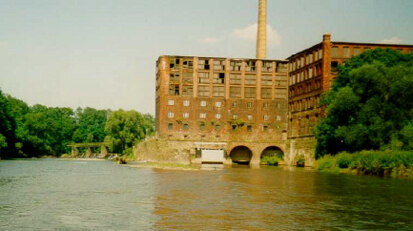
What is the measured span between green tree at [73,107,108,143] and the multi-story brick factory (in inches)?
2627

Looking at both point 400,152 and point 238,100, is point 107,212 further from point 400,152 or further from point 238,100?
point 238,100

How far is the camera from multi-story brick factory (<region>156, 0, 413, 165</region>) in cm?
8950

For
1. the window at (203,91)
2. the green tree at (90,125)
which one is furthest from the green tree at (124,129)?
the green tree at (90,125)

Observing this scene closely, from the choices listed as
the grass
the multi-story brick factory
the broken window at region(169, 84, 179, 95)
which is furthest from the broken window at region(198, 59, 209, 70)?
the grass

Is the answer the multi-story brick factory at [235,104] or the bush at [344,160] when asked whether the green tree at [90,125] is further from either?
the bush at [344,160]

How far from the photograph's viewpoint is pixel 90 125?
16162 centimetres

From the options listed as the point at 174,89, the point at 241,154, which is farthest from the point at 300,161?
the point at 174,89

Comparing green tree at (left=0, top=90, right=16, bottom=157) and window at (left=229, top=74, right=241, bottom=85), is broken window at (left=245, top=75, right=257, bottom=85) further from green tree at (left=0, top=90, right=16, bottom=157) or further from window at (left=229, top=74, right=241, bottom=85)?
green tree at (left=0, top=90, right=16, bottom=157)

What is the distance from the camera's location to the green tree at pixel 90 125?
155137mm

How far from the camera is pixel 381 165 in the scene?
4656 cm

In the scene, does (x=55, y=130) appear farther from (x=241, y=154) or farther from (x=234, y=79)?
(x=234, y=79)

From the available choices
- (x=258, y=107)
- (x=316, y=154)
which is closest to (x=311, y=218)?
(x=316, y=154)

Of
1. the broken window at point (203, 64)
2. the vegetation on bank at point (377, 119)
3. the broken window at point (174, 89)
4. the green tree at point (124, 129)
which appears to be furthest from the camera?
the green tree at point (124, 129)

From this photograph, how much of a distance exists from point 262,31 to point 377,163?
53553mm
